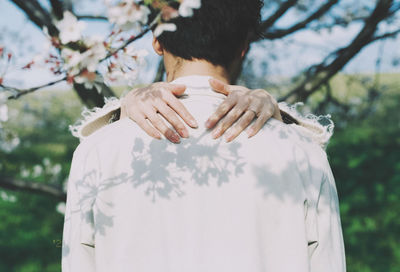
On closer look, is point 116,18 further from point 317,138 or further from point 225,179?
point 317,138

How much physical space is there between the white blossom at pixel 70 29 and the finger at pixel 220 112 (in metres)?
0.43

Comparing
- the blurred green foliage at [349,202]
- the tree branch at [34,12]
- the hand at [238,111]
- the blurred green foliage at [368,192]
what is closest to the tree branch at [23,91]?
the hand at [238,111]

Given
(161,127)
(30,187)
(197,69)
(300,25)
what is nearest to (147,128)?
(161,127)

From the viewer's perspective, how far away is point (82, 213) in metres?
1.28

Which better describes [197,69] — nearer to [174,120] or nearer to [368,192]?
[174,120]

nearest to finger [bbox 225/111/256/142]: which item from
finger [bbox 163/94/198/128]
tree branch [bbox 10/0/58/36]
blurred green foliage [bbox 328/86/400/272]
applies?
finger [bbox 163/94/198/128]

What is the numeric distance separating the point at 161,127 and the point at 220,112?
0.59 feet

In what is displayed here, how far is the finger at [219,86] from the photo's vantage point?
129 centimetres

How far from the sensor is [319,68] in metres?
3.71

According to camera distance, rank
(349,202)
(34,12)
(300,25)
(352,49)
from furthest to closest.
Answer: (349,202) → (300,25) → (352,49) → (34,12)

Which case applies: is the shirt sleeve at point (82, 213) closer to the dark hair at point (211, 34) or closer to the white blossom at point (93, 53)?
the white blossom at point (93, 53)

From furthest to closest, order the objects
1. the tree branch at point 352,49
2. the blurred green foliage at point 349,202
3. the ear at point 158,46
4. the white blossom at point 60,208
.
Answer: the white blossom at point 60,208, the blurred green foliage at point 349,202, the tree branch at point 352,49, the ear at point 158,46

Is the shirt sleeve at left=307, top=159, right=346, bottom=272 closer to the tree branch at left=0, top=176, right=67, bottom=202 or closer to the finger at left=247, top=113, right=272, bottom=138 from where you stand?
the finger at left=247, top=113, right=272, bottom=138

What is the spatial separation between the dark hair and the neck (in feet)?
0.05
